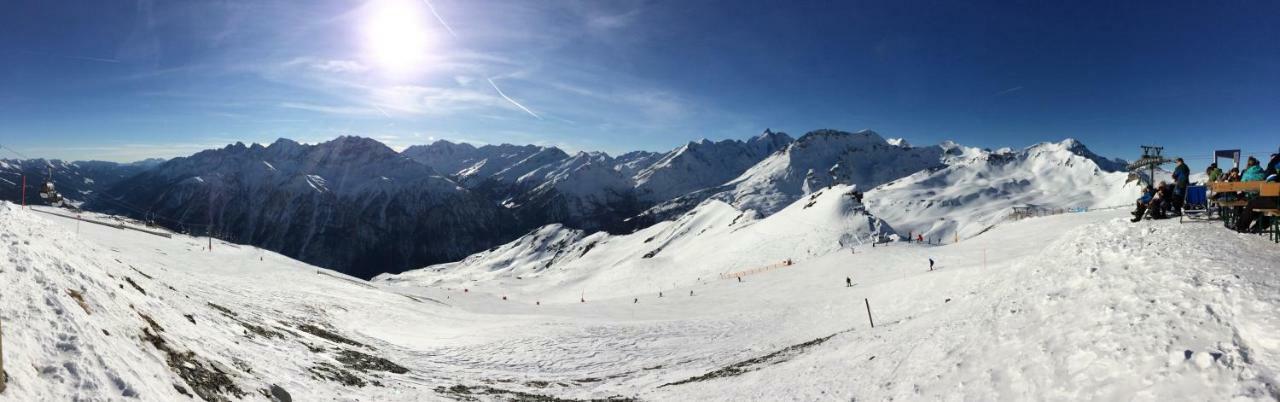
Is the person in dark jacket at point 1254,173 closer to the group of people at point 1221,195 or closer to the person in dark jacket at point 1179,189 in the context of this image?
the group of people at point 1221,195

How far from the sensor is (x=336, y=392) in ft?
48.8

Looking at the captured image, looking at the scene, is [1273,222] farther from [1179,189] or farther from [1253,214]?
[1179,189]

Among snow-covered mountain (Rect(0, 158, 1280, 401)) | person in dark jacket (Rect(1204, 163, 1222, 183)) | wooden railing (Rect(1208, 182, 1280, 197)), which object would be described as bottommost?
snow-covered mountain (Rect(0, 158, 1280, 401))

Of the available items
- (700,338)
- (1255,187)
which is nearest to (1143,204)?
(1255,187)

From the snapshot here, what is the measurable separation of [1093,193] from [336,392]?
225m

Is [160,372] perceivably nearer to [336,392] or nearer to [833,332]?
[336,392]

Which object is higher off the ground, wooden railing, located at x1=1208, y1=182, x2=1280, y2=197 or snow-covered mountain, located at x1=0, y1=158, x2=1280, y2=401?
wooden railing, located at x1=1208, y1=182, x2=1280, y2=197

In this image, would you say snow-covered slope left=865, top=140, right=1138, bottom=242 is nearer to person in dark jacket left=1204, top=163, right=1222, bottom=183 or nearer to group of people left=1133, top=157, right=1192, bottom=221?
person in dark jacket left=1204, top=163, right=1222, bottom=183

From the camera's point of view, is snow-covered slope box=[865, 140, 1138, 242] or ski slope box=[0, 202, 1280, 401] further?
snow-covered slope box=[865, 140, 1138, 242]

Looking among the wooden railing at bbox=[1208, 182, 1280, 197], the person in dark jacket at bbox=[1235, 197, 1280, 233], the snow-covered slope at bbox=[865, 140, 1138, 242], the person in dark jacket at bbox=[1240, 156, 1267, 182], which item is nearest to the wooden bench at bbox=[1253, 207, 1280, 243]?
the person in dark jacket at bbox=[1235, 197, 1280, 233]

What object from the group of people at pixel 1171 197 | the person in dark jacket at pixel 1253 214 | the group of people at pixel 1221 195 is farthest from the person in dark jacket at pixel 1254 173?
the group of people at pixel 1171 197

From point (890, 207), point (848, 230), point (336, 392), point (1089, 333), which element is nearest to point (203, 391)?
point (336, 392)

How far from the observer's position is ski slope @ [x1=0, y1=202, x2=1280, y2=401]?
31.1ft

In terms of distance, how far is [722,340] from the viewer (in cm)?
2958
